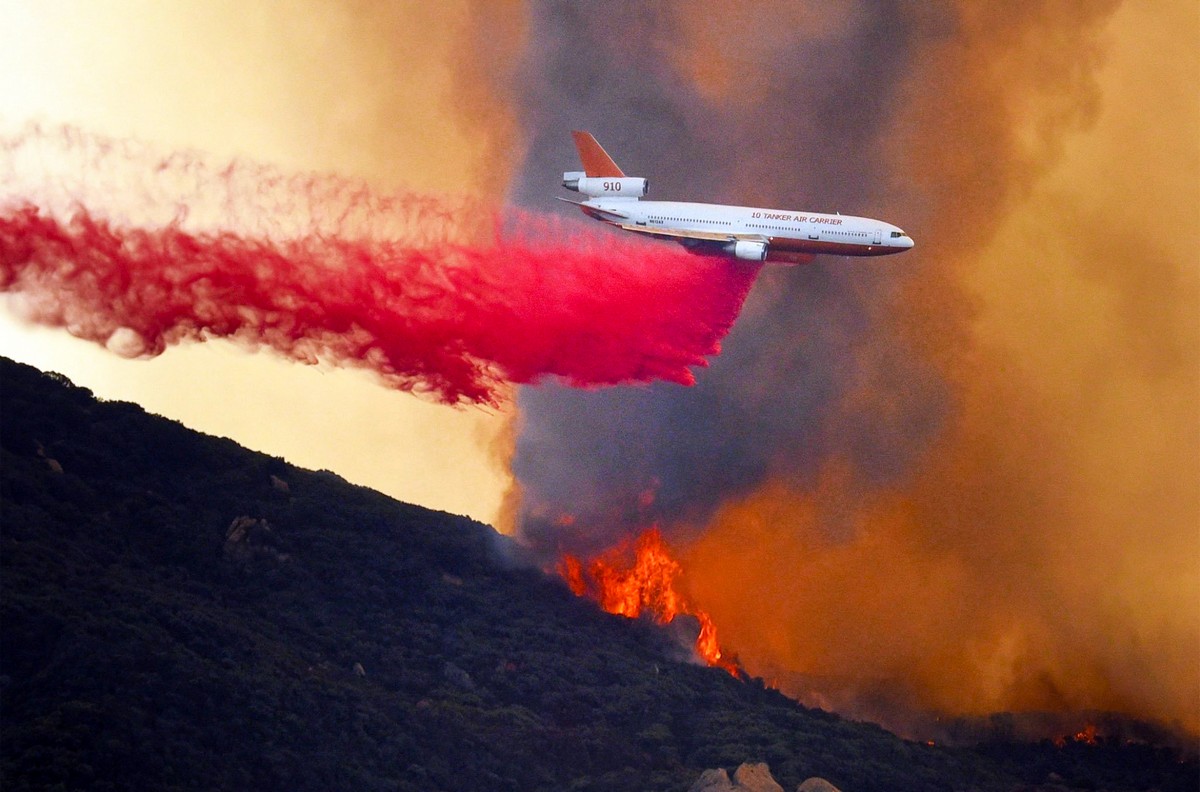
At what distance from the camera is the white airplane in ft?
281

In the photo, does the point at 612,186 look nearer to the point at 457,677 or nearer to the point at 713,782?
the point at 457,677

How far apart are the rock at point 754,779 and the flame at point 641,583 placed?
1350 centimetres

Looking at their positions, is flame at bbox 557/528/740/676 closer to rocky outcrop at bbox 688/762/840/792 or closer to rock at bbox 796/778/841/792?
rock at bbox 796/778/841/792

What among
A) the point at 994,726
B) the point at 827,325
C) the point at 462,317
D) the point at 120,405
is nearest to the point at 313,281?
the point at 462,317

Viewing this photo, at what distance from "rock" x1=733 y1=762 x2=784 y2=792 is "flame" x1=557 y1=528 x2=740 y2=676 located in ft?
44.3

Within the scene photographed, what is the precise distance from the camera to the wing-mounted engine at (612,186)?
87750 mm

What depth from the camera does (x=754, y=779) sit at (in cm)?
8962

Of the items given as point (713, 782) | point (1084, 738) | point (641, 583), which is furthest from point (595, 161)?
point (1084, 738)

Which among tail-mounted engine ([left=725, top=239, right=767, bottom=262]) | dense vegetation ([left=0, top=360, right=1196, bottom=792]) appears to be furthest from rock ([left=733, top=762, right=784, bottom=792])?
tail-mounted engine ([left=725, top=239, right=767, bottom=262])

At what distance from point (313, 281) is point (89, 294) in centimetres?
908

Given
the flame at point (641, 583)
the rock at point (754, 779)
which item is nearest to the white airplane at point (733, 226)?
the flame at point (641, 583)

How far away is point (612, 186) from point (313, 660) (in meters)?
24.8

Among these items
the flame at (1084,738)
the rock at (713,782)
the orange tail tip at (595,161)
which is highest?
the orange tail tip at (595,161)

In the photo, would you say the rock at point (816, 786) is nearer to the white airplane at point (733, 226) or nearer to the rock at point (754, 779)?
the rock at point (754, 779)
